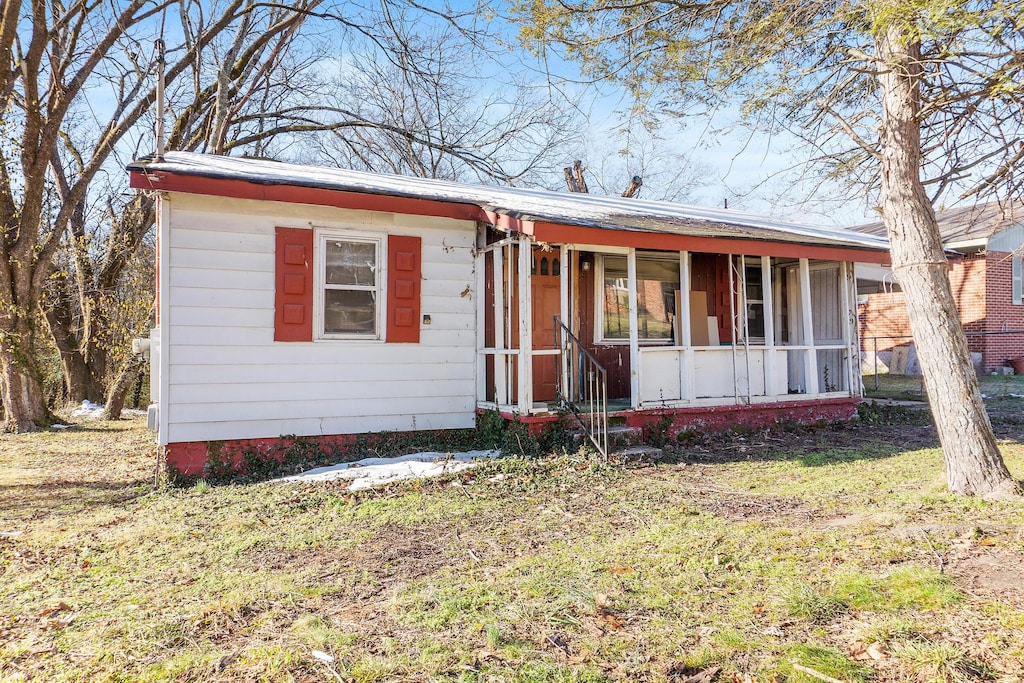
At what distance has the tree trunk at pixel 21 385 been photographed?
417 inches

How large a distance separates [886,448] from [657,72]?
17.4ft

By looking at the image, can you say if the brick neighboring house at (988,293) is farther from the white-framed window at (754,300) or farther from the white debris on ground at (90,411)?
the white debris on ground at (90,411)

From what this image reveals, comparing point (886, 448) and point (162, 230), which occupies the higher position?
point (162, 230)

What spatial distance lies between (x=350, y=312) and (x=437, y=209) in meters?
1.59

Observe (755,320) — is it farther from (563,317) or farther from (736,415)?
(563,317)

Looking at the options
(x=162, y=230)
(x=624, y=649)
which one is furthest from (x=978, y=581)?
(x=162, y=230)

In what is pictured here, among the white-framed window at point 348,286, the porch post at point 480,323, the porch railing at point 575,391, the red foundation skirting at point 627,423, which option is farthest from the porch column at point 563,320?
the white-framed window at point 348,286

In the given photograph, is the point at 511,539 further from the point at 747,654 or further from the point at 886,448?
the point at 886,448

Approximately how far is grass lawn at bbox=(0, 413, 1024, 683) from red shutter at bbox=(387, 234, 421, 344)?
198 centimetres

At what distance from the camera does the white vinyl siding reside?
6930 mm

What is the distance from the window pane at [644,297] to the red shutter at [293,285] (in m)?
4.44

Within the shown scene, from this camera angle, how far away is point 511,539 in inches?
192

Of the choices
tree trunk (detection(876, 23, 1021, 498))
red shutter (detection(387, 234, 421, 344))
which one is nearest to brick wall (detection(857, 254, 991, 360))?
tree trunk (detection(876, 23, 1021, 498))

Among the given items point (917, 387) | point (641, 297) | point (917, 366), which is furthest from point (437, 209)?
point (917, 366)
